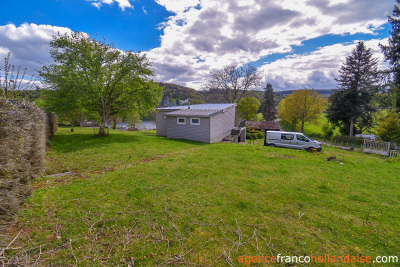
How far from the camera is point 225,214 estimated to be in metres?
4.15

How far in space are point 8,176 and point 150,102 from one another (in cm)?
1275

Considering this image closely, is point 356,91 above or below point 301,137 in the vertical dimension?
above

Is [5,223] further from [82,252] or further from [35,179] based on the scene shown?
[35,179]

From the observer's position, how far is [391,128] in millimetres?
17641

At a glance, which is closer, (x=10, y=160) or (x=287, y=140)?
(x=10, y=160)

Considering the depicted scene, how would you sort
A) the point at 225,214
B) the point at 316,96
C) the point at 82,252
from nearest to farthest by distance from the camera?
the point at 82,252 < the point at 225,214 < the point at 316,96

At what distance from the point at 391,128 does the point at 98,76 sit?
28.6 metres

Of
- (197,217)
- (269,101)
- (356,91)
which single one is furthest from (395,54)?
(269,101)

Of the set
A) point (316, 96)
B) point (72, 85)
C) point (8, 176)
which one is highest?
point (316, 96)

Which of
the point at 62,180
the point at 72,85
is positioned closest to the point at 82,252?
the point at 62,180

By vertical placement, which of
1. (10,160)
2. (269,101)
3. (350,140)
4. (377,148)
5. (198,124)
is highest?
(269,101)

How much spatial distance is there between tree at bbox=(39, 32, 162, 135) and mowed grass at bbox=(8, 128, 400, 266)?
26.7 ft

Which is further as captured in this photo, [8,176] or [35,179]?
[35,179]

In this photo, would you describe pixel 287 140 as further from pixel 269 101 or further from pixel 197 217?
pixel 269 101
